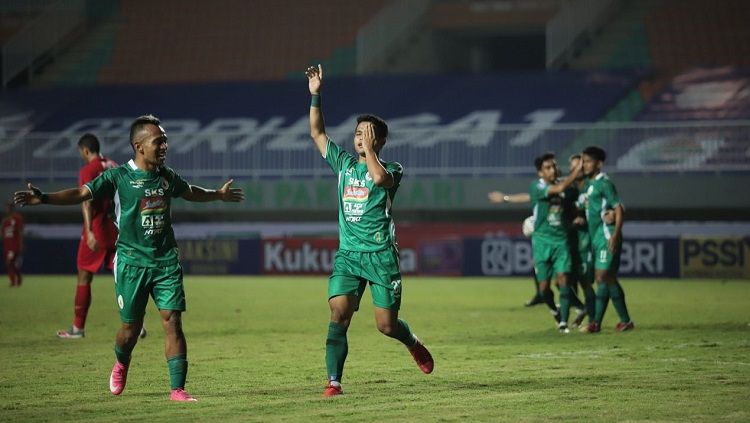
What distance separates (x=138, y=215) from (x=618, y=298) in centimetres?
739

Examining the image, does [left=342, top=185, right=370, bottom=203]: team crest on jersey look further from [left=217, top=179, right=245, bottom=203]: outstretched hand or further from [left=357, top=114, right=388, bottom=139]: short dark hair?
[left=217, top=179, right=245, bottom=203]: outstretched hand

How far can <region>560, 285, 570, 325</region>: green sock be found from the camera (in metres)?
15.0

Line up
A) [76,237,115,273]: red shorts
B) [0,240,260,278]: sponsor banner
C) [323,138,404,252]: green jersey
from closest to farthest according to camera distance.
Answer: [323,138,404,252]: green jersey
[76,237,115,273]: red shorts
[0,240,260,278]: sponsor banner

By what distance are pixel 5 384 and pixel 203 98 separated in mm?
29803

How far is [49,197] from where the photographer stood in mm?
8625

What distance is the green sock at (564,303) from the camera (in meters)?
15.0

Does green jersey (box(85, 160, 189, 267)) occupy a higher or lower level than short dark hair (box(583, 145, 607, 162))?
lower

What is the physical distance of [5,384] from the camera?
1015 cm

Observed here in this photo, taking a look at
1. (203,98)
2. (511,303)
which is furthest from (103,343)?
(203,98)

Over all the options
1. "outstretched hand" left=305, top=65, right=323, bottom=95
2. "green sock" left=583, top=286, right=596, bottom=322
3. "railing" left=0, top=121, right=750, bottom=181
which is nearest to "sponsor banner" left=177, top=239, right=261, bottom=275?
"railing" left=0, top=121, right=750, bottom=181

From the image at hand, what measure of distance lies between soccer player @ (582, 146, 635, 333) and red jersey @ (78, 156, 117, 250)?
5.37 metres

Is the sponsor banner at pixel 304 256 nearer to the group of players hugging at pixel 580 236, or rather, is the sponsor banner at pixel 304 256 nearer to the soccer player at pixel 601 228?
the group of players hugging at pixel 580 236

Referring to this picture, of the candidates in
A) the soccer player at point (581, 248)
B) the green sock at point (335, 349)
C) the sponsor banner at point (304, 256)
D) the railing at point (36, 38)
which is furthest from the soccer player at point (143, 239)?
the railing at point (36, 38)

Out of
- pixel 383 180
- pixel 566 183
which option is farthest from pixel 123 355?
pixel 566 183
